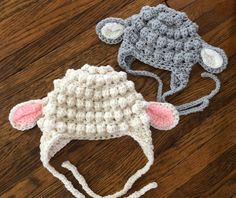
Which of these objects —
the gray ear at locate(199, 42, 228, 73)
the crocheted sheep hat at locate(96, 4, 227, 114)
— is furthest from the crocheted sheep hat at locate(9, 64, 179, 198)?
the gray ear at locate(199, 42, 228, 73)

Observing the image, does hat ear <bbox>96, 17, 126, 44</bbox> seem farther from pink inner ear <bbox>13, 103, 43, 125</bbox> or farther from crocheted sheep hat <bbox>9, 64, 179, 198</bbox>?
pink inner ear <bbox>13, 103, 43, 125</bbox>

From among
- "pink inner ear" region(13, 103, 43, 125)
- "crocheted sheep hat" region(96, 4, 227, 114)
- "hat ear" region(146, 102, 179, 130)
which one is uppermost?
"pink inner ear" region(13, 103, 43, 125)

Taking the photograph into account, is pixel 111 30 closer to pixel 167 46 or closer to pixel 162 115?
pixel 167 46

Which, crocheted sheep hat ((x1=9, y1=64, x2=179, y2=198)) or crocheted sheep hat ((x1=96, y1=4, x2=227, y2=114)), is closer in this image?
crocheted sheep hat ((x1=9, y1=64, x2=179, y2=198))

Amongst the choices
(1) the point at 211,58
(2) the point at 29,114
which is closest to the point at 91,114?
(2) the point at 29,114

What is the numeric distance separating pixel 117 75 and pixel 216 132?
1.03ft

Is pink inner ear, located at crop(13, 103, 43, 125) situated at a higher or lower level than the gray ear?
A: higher

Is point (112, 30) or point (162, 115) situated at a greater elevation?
point (112, 30)

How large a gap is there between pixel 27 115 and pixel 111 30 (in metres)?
0.35

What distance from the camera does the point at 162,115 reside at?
1.13 metres

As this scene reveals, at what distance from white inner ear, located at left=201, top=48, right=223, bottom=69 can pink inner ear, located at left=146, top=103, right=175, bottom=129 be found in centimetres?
19

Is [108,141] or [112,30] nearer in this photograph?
[108,141]

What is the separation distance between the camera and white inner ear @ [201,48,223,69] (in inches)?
47.4

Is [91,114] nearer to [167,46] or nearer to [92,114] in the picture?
[92,114]
